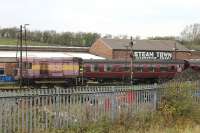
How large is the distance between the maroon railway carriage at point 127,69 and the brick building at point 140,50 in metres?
19.3

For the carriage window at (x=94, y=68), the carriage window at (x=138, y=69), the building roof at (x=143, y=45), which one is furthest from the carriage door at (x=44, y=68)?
the building roof at (x=143, y=45)

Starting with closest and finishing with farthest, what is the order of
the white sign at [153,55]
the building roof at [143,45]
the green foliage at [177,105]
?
the green foliage at [177,105] → the white sign at [153,55] → the building roof at [143,45]

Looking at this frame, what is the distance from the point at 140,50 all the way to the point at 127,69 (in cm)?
2858

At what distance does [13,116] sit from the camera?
39.7 feet

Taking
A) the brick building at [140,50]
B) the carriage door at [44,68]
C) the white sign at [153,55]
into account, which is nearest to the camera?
the carriage door at [44,68]

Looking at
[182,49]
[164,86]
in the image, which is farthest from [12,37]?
[164,86]

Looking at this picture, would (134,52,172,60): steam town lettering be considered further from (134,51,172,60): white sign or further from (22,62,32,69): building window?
(22,62,32,69): building window

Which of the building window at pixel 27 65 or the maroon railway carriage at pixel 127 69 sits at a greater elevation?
the building window at pixel 27 65

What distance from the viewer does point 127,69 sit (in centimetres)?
5856

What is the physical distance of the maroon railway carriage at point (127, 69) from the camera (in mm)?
55688

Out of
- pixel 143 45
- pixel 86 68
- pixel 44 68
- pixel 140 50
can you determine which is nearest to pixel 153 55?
pixel 140 50

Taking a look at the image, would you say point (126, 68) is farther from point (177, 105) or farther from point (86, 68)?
point (177, 105)

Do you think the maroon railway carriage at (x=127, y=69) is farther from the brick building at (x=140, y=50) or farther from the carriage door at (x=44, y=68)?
the brick building at (x=140, y=50)

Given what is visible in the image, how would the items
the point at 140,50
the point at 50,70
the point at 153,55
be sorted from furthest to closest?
the point at 153,55
the point at 140,50
the point at 50,70
